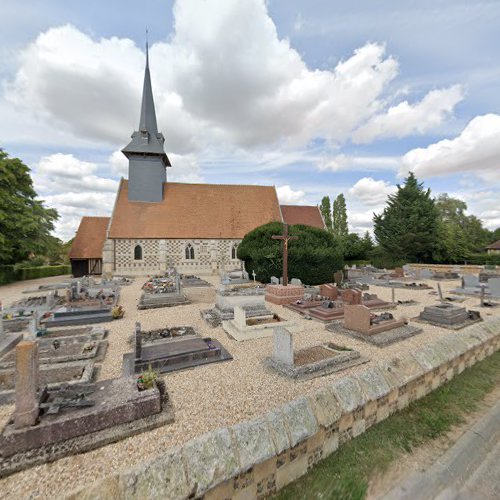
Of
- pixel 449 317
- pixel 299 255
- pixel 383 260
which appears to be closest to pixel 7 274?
pixel 299 255

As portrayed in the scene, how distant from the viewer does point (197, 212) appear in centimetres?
2770

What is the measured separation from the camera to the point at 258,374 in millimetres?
5863

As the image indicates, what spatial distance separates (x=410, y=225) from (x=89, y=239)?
35196 mm

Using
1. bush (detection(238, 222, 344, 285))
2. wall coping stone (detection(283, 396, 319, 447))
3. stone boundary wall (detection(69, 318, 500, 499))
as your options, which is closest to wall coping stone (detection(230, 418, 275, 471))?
stone boundary wall (detection(69, 318, 500, 499))

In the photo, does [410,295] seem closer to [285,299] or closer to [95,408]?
[285,299]

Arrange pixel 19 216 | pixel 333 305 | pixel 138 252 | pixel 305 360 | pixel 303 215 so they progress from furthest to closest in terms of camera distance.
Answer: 1. pixel 303 215
2. pixel 138 252
3. pixel 19 216
4. pixel 333 305
5. pixel 305 360

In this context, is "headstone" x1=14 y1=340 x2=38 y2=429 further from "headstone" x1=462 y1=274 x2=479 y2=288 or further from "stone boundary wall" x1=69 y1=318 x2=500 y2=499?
"headstone" x1=462 y1=274 x2=479 y2=288

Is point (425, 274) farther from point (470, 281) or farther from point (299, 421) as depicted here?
point (299, 421)

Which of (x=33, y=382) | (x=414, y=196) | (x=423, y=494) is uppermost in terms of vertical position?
(x=414, y=196)

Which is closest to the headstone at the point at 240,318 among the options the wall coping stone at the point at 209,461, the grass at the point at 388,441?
the grass at the point at 388,441

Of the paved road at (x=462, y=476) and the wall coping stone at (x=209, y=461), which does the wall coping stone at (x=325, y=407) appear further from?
the wall coping stone at (x=209, y=461)

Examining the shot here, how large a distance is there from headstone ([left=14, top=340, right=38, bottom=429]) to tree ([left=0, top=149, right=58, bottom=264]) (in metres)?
22.3

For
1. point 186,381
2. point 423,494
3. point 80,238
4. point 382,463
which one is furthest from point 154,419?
point 80,238

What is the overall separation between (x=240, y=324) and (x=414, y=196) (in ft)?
105
